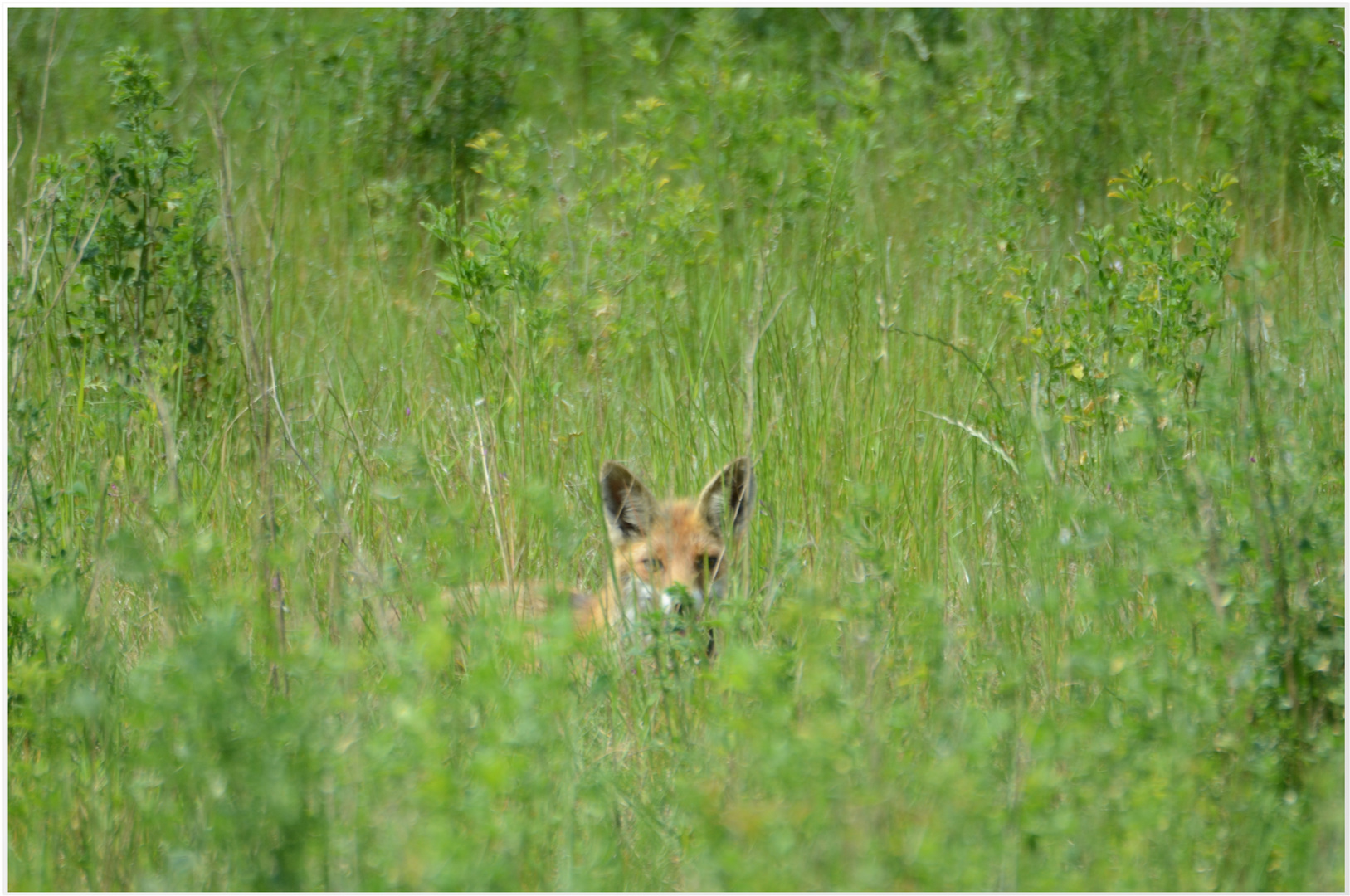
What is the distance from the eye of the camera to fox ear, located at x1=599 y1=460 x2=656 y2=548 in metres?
3.87

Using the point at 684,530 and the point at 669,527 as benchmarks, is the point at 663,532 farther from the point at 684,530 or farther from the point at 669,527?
the point at 684,530

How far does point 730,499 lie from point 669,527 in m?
0.31

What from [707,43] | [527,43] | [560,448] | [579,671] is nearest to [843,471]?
[560,448]

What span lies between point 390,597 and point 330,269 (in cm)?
307

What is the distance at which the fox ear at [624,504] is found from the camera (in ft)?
12.7

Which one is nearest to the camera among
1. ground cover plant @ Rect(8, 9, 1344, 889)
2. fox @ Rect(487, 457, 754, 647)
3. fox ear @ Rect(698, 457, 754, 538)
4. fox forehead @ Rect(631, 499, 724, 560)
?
ground cover plant @ Rect(8, 9, 1344, 889)

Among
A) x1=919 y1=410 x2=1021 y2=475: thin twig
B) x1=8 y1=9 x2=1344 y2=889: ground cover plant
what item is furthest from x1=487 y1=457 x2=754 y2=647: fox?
x1=919 y1=410 x2=1021 y2=475: thin twig

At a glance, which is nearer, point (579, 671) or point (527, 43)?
point (579, 671)

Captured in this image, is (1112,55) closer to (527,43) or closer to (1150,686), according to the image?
(527,43)

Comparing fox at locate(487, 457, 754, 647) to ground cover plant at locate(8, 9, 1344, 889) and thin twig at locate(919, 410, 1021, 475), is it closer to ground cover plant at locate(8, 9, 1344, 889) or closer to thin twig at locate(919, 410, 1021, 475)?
ground cover plant at locate(8, 9, 1344, 889)

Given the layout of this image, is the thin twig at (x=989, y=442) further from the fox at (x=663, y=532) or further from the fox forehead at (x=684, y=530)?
the fox forehead at (x=684, y=530)

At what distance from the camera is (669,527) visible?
406 cm

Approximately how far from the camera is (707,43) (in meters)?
5.45

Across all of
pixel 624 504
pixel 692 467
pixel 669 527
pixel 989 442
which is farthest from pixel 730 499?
pixel 989 442
